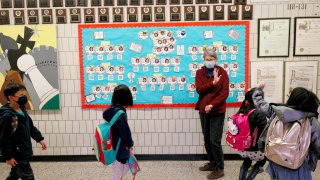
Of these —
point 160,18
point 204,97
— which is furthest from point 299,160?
point 160,18

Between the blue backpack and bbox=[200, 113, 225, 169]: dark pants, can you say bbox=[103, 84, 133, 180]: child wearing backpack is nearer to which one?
the blue backpack

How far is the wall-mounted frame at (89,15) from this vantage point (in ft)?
13.1

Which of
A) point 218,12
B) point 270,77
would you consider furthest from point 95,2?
point 270,77

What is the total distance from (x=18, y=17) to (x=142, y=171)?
2413 mm

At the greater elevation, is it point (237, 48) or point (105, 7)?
point (105, 7)

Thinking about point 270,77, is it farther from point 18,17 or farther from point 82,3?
point 18,17

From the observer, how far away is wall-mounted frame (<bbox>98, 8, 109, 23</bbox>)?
157 inches

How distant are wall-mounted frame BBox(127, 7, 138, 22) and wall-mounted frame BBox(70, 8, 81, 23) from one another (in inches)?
23.7

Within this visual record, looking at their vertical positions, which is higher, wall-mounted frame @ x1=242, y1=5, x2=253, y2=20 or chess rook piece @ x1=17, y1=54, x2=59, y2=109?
wall-mounted frame @ x1=242, y1=5, x2=253, y2=20

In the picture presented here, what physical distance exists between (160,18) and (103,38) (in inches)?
29.2

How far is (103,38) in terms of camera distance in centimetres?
404

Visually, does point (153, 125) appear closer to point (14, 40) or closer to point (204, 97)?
point (204, 97)

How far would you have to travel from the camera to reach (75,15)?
402 centimetres

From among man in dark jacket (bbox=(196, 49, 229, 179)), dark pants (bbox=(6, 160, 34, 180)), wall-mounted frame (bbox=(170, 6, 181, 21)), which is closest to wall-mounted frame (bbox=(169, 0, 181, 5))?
wall-mounted frame (bbox=(170, 6, 181, 21))
